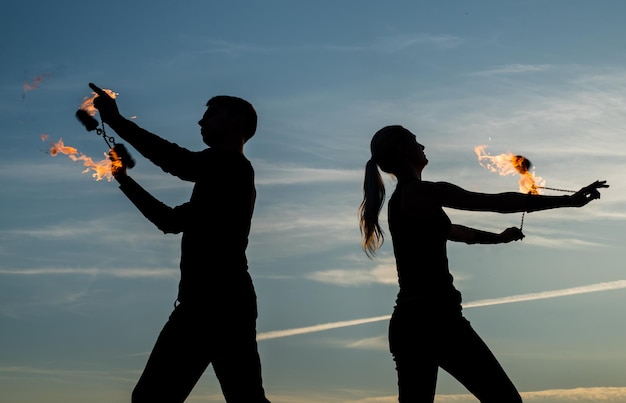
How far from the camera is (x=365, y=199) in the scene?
577cm

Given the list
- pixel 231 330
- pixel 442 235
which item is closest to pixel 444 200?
pixel 442 235

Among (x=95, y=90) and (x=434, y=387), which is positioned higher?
(x=95, y=90)

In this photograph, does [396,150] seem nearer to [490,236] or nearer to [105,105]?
[490,236]

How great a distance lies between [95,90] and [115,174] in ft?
1.84

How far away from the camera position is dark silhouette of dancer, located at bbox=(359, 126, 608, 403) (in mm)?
5211

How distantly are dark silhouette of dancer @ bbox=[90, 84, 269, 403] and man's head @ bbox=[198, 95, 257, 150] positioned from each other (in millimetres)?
307

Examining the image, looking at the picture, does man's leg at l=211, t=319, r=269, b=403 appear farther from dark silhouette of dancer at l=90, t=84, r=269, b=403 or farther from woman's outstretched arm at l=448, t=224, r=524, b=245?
woman's outstretched arm at l=448, t=224, r=524, b=245

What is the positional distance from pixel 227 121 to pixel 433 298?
6.07 feet

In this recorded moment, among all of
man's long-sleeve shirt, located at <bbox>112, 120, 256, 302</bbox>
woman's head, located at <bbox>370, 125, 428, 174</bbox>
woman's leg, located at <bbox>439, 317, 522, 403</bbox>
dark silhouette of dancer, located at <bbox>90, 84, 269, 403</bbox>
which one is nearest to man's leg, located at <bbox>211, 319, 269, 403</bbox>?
dark silhouette of dancer, located at <bbox>90, 84, 269, 403</bbox>

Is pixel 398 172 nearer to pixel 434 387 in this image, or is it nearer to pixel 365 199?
pixel 365 199

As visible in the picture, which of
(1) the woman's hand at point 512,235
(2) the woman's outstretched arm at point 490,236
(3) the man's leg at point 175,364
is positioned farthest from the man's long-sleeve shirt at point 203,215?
(1) the woman's hand at point 512,235

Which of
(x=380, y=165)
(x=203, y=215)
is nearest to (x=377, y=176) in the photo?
(x=380, y=165)

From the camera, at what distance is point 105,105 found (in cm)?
542

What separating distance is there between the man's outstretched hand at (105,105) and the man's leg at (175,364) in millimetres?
1347
